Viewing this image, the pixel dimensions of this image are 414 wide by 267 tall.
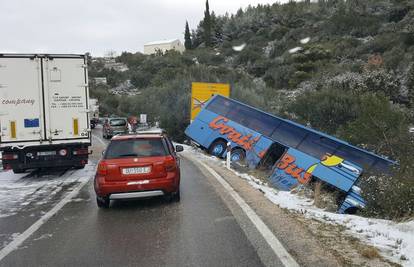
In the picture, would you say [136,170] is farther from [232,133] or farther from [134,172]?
[232,133]

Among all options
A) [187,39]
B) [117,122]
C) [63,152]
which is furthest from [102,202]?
[187,39]

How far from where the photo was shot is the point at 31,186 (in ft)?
40.9

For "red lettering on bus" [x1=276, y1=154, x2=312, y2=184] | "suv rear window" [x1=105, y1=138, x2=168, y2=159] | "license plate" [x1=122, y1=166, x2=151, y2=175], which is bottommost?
"red lettering on bus" [x1=276, y1=154, x2=312, y2=184]

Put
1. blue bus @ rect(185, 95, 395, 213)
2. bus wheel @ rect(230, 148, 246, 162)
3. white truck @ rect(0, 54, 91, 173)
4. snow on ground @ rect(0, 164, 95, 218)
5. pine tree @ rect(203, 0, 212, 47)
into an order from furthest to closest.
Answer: pine tree @ rect(203, 0, 212, 47) → bus wheel @ rect(230, 148, 246, 162) → blue bus @ rect(185, 95, 395, 213) → white truck @ rect(0, 54, 91, 173) → snow on ground @ rect(0, 164, 95, 218)

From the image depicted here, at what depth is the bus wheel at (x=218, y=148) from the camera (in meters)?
22.6

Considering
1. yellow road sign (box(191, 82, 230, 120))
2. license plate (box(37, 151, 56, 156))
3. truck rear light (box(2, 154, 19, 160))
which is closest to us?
truck rear light (box(2, 154, 19, 160))

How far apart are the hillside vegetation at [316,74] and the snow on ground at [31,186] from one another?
730 cm

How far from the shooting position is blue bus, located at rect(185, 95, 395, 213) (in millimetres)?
15594

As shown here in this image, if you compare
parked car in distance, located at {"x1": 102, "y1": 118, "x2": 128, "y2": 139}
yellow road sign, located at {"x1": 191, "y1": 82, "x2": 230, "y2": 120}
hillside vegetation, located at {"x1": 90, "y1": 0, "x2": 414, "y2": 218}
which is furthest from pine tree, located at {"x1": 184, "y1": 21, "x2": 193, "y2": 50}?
yellow road sign, located at {"x1": 191, "y1": 82, "x2": 230, "y2": 120}

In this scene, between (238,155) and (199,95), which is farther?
(199,95)

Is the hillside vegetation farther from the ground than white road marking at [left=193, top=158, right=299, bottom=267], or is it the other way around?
the hillside vegetation

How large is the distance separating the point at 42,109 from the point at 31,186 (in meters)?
2.58

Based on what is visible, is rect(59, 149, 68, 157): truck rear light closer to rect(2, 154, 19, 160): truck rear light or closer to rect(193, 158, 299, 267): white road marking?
rect(2, 154, 19, 160): truck rear light

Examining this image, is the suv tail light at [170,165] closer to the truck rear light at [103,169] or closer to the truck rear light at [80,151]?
the truck rear light at [103,169]
